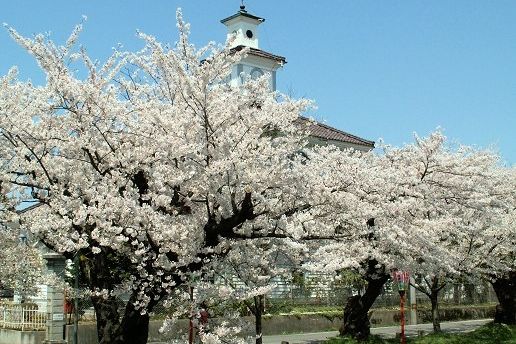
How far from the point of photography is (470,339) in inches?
823

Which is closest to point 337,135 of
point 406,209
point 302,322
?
point 302,322

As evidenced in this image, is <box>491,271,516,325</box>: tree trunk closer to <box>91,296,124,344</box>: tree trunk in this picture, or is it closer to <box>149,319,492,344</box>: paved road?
<box>149,319,492,344</box>: paved road

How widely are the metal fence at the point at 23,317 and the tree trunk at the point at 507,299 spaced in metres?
17.7

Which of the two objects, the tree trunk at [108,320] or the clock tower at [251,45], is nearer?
the tree trunk at [108,320]

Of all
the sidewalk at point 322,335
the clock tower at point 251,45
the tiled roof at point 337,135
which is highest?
the clock tower at point 251,45

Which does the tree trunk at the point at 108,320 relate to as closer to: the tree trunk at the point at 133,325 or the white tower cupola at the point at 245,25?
the tree trunk at the point at 133,325

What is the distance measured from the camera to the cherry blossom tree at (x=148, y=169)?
10633mm

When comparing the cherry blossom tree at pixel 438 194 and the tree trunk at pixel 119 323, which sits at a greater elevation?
the cherry blossom tree at pixel 438 194

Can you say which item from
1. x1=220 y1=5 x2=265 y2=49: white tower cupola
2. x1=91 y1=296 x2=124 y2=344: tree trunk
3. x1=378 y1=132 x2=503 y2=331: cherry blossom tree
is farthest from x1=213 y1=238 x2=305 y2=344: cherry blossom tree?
x1=220 y1=5 x2=265 y2=49: white tower cupola

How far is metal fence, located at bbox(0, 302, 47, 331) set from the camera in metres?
20.5

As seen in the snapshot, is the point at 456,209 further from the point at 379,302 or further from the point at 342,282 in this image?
the point at 379,302

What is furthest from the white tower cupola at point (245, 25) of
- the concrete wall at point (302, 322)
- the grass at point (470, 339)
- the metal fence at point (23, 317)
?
the grass at point (470, 339)

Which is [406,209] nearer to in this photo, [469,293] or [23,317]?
[23,317]

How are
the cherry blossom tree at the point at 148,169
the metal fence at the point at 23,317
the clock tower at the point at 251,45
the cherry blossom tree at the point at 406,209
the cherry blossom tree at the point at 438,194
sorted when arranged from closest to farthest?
the cherry blossom tree at the point at 148,169 < the cherry blossom tree at the point at 406,209 < the cherry blossom tree at the point at 438,194 < the metal fence at the point at 23,317 < the clock tower at the point at 251,45
